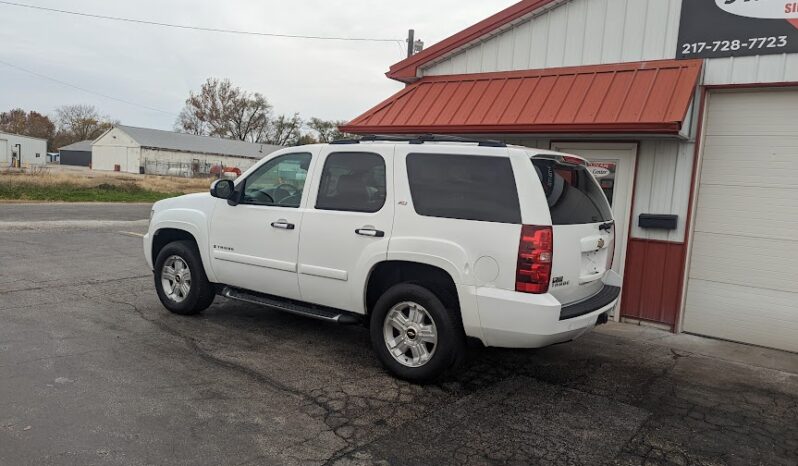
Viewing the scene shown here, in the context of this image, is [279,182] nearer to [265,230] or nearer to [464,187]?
[265,230]

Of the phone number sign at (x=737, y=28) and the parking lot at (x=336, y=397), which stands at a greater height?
the phone number sign at (x=737, y=28)

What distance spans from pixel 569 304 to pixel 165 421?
3.06m

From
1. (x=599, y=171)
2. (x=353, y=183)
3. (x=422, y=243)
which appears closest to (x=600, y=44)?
(x=599, y=171)

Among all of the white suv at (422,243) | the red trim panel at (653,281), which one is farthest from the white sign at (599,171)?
the white suv at (422,243)

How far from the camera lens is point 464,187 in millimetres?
4660

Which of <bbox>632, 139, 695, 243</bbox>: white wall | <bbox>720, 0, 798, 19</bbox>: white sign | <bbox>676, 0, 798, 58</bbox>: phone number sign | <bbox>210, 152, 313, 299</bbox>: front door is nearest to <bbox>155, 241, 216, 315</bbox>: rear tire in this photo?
<bbox>210, 152, 313, 299</bbox>: front door

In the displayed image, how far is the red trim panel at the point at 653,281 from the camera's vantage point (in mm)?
7102

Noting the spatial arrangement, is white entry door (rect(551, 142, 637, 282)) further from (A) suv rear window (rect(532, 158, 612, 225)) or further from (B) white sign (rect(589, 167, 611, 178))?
(A) suv rear window (rect(532, 158, 612, 225))

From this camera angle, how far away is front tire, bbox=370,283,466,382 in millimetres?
4566

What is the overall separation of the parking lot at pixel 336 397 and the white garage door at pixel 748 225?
394mm

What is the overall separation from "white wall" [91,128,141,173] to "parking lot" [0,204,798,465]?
2766 inches

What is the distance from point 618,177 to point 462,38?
3104mm

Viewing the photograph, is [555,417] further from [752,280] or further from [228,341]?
[752,280]

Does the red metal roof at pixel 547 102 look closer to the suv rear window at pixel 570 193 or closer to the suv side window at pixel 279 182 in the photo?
the suv rear window at pixel 570 193
